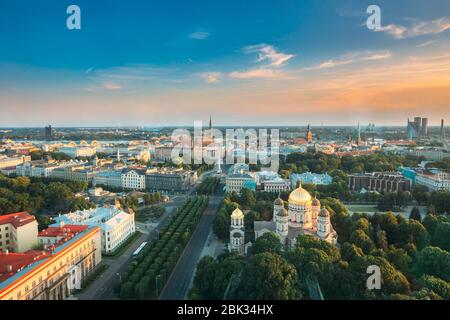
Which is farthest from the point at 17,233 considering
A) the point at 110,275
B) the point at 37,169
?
the point at 37,169

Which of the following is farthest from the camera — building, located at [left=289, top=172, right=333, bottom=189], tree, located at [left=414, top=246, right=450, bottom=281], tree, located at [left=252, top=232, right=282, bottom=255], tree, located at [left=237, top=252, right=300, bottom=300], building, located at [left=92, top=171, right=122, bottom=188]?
building, located at [left=92, top=171, right=122, bottom=188]

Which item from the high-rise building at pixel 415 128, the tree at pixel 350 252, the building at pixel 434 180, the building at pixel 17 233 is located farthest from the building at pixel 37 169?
the high-rise building at pixel 415 128

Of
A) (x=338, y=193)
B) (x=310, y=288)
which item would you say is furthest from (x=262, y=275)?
(x=338, y=193)

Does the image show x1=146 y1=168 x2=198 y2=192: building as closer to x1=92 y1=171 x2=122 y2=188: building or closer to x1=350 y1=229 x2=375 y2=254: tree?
x1=92 y1=171 x2=122 y2=188: building

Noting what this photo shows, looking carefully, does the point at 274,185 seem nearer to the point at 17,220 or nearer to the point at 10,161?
the point at 17,220

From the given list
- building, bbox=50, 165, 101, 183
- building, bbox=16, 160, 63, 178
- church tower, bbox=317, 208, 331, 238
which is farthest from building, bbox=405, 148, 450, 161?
building, bbox=16, 160, 63, 178

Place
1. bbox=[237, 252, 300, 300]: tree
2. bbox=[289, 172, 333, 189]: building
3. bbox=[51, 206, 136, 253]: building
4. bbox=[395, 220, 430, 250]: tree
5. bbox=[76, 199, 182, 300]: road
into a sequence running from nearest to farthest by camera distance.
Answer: bbox=[237, 252, 300, 300]: tree, bbox=[76, 199, 182, 300]: road, bbox=[395, 220, 430, 250]: tree, bbox=[51, 206, 136, 253]: building, bbox=[289, 172, 333, 189]: building

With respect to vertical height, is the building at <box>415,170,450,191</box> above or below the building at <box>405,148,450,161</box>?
below
